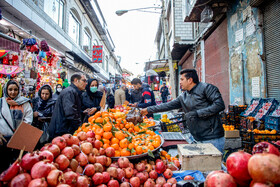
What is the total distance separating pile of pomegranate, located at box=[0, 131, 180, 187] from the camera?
4.41ft

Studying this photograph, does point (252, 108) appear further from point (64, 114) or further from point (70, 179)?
point (70, 179)

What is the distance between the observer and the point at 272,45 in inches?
183

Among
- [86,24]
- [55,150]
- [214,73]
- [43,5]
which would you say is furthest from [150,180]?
[86,24]

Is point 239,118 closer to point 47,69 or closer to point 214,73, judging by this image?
point 214,73

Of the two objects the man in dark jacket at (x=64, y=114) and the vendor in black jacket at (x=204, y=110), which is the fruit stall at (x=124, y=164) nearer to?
the vendor in black jacket at (x=204, y=110)

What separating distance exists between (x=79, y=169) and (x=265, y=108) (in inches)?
187

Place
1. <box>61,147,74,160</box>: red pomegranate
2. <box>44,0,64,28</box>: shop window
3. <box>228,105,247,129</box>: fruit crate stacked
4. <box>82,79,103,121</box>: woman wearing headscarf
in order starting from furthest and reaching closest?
<box>44,0,64,28</box>: shop window
<box>228,105,247,129</box>: fruit crate stacked
<box>82,79,103,121</box>: woman wearing headscarf
<box>61,147,74,160</box>: red pomegranate

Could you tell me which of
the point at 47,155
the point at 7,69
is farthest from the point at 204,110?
the point at 7,69

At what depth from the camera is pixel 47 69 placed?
891 centimetres

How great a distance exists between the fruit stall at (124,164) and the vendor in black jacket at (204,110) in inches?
22.8

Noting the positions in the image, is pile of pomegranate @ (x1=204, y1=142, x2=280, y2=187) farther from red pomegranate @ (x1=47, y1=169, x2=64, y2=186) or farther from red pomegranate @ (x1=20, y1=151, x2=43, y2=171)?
red pomegranate @ (x1=20, y1=151, x2=43, y2=171)

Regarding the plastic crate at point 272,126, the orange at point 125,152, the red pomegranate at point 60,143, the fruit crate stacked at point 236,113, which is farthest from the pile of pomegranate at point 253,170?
the fruit crate stacked at point 236,113

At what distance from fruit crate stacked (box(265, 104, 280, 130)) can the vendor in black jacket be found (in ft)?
5.87

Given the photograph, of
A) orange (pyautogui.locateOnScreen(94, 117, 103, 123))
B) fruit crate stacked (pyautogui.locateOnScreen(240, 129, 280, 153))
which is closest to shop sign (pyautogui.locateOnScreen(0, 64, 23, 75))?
orange (pyautogui.locateOnScreen(94, 117, 103, 123))
